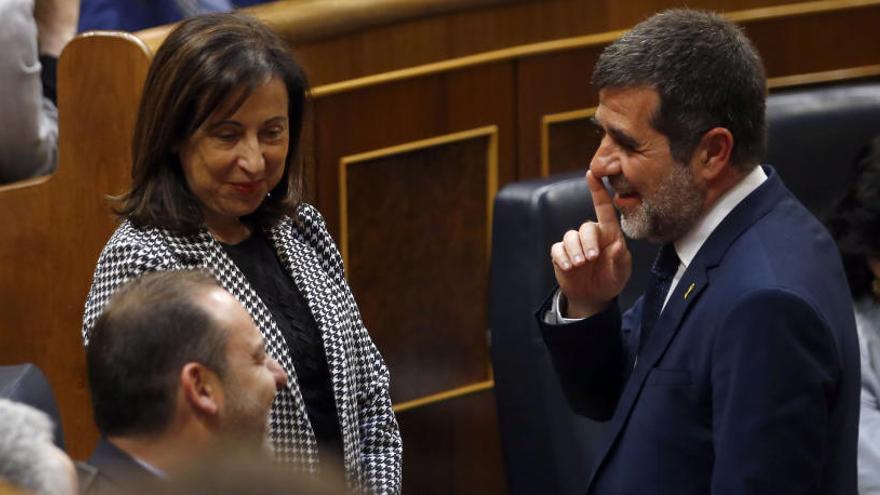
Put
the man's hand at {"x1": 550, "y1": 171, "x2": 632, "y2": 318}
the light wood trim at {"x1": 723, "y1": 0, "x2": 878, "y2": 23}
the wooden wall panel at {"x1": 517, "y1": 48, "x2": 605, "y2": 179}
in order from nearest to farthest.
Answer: the man's hand at {"x1": 550, "y1": 171, "x2": 632, "y2": 318}
the wooden wall panel at {"x1": 517, "y1": 48, "x2": 605, "y2": 179}
the light wood trim at {"x1": 723, "y1": 0, "x2": 878, "y2": 23}

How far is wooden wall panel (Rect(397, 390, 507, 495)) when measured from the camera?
7.59 feet

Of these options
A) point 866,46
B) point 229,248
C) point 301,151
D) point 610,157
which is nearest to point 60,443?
point 229,248

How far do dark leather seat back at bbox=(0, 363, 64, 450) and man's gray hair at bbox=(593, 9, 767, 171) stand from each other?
639 millimetres

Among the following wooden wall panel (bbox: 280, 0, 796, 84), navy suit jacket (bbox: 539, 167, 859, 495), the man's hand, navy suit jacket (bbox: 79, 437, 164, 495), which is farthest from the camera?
wooden wall panel (bbox: 280, 0, 796, 84)

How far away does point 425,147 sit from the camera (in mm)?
2260

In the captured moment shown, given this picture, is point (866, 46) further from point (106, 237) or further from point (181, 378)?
point (181, 378)

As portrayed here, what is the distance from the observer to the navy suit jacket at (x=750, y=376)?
1.41 meters

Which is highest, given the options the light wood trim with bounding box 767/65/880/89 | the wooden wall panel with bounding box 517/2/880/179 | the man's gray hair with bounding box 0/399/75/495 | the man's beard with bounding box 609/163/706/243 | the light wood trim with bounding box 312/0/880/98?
the man's gray hair with bounding box 0/399/75/495

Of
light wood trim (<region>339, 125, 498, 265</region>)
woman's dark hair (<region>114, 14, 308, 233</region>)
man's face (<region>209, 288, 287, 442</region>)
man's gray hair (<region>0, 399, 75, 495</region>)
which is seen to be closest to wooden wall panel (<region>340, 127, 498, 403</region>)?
light wood trim (<region>339, 125, 498, 265</region>)

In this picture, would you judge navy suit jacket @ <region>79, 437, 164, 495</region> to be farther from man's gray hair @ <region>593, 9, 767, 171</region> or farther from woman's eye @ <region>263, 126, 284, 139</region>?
man's gray hair @ <region>593, 9, 767, 171</region>

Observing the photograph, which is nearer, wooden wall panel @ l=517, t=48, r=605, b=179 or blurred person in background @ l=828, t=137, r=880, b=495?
blurred person in background @ l=828, t=137, r=880, b=495

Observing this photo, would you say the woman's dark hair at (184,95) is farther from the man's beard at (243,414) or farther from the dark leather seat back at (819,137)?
the dark leather seat back at (819,137)

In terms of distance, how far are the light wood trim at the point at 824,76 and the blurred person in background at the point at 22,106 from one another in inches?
44.4

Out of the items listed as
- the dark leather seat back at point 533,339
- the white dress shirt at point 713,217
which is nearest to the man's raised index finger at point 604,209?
the white dress shirt at point 713,217
